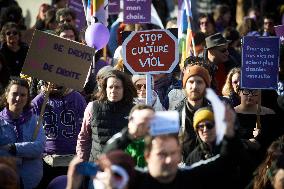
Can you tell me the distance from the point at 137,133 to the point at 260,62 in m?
3.76

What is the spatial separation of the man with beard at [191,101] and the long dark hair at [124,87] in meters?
0.45

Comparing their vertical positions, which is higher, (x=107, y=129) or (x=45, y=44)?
(x=45, y=44)

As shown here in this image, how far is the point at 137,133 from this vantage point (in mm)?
7184

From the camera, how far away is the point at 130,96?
30.7 ft

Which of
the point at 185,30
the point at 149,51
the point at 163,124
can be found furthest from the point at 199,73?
the point at 185,30

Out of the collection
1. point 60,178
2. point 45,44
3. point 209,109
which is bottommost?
point 60,178

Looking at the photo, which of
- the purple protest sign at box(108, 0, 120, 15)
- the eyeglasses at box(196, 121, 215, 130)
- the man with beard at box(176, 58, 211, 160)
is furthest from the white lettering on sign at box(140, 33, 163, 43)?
the purple protest sign at box(108, 0, 120, 15)

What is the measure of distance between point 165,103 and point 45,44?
143 cm

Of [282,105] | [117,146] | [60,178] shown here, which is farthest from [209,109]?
[282,105]

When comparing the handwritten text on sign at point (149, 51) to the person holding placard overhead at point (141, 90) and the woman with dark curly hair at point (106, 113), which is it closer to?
the woman with dark curly hair at point (106, 113)

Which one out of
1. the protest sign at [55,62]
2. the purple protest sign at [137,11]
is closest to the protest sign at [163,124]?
the protest sign at [55,62]

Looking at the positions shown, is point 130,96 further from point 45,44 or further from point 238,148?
point 238,148

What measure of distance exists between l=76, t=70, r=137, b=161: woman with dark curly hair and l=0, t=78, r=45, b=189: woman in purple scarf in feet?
1.37

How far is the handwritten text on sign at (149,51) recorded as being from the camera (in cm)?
959
